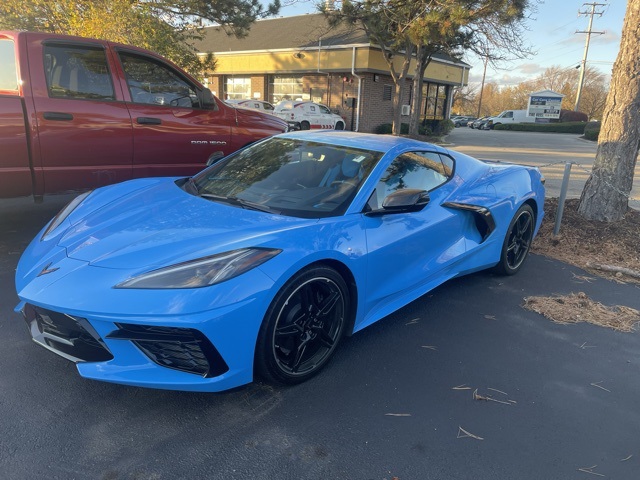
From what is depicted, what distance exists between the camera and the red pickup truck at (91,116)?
14.3 feet

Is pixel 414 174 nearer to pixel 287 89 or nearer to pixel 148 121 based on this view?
pixel 148 121

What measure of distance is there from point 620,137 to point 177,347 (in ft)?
20.1

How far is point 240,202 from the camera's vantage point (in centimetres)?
303

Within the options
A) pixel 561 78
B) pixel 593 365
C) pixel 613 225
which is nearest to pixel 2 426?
pixel 593 365

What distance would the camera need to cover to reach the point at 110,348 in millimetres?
2166

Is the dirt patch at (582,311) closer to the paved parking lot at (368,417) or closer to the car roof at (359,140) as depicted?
the paved parking lot at (368,417)

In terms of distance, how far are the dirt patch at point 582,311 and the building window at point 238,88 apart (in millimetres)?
27563

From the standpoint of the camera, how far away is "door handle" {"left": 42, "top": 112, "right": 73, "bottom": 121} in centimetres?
441

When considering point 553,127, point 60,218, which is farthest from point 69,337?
point 553,127

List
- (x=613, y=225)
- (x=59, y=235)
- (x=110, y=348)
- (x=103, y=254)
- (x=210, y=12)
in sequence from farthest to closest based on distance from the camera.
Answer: (x=210, y=12) → (x=613, y=225) → (x=59, y=235) → (x=103, y=254) → (x=110, y=348)

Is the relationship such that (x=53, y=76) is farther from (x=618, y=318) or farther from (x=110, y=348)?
(x=618, y=318)

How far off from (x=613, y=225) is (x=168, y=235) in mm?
5819

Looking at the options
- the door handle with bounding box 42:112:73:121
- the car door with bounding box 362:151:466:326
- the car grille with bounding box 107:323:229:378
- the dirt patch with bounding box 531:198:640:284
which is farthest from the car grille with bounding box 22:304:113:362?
the dirt patch with bounding box 531:198:640:284

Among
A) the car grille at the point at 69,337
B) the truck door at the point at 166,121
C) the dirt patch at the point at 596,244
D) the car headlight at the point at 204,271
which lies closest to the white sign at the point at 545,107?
the dirt patch at the point at 596,244
